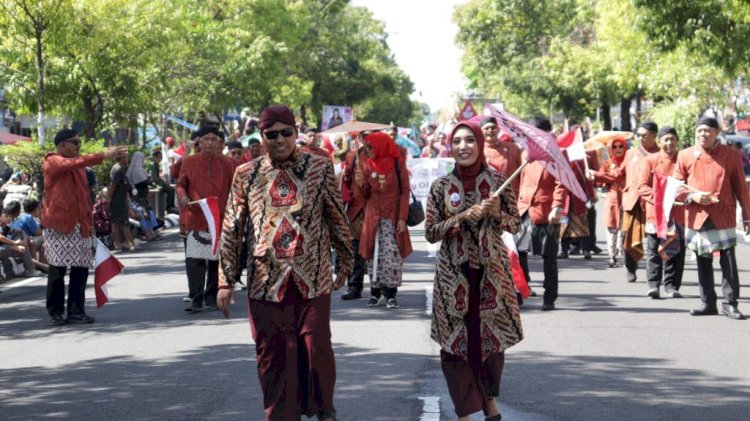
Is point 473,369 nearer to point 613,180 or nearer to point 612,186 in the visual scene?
point 613,180

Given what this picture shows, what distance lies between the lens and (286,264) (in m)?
6.48

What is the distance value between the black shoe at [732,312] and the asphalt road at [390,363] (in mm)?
86

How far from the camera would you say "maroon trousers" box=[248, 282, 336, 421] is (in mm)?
6496

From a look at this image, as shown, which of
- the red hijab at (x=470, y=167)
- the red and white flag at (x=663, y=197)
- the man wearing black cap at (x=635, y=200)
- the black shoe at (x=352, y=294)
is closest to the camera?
the red hijab at (x=470, y=167)

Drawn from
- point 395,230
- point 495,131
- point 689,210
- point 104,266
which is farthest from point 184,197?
point 689,210

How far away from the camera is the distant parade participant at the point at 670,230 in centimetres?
1298

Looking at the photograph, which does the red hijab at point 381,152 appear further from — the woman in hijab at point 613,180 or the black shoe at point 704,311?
the woman in hijab at point 613,180

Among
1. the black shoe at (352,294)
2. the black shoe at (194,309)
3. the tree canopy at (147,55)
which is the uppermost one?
the tree canopy at (147,55)

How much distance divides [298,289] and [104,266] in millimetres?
6230

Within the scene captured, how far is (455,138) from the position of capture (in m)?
7.09

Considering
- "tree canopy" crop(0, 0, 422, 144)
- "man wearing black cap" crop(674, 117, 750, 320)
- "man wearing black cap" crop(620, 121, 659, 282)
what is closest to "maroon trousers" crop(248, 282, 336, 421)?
"man wearing black cap" crop(674, 117, 750, 320)

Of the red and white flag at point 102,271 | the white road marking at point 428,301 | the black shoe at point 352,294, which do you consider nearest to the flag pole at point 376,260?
the white road marking at point 428,301

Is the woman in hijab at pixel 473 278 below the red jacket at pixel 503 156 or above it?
below

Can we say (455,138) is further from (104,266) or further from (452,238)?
(104,266)
